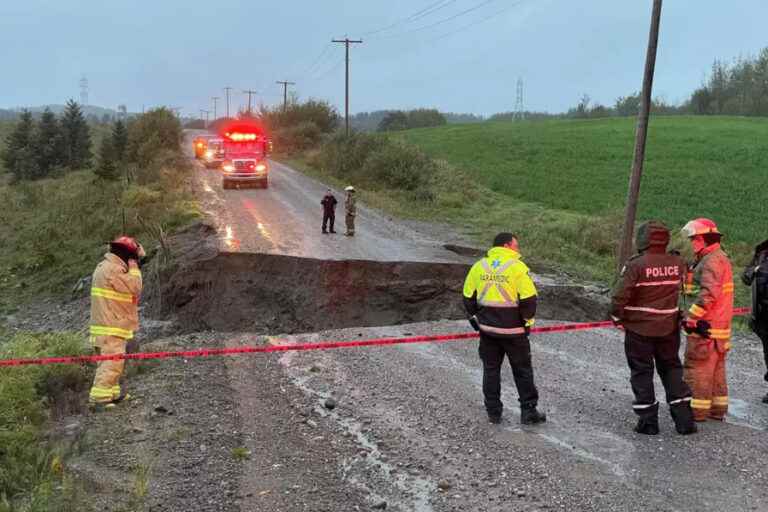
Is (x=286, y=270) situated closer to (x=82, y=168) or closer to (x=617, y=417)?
(x=617, y=417)

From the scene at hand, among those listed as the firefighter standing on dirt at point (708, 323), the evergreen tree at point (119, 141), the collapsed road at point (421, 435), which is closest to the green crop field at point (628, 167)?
the collapsed road at point (421, 435)

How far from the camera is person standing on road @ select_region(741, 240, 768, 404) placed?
6551 mm

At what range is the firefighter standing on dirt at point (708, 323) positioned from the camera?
19.8 feet

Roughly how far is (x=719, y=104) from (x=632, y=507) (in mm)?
98506

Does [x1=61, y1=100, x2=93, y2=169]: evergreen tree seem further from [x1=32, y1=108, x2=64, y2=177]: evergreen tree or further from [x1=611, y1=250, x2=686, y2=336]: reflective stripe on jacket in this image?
[x1=611, y1=250, x2=686, y2=336]: reflective stripe on jacket

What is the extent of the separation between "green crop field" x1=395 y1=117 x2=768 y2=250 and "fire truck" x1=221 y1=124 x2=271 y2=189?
461 inches

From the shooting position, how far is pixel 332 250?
15484 millimetres

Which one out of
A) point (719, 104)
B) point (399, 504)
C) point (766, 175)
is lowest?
point (399, 504)

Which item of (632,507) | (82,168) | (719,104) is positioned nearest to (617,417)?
(632,507)

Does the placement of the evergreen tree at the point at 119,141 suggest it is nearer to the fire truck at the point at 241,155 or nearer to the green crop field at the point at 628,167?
the fire truck at the point at 241,155

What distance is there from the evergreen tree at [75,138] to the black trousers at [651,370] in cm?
4796

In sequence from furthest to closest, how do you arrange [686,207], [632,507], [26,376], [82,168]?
[82,168] < [686,207] < [26,376] < [632,507]

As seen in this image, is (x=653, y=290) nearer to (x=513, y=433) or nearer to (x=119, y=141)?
(x=513, y=433)

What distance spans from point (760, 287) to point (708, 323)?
0.98 meters
